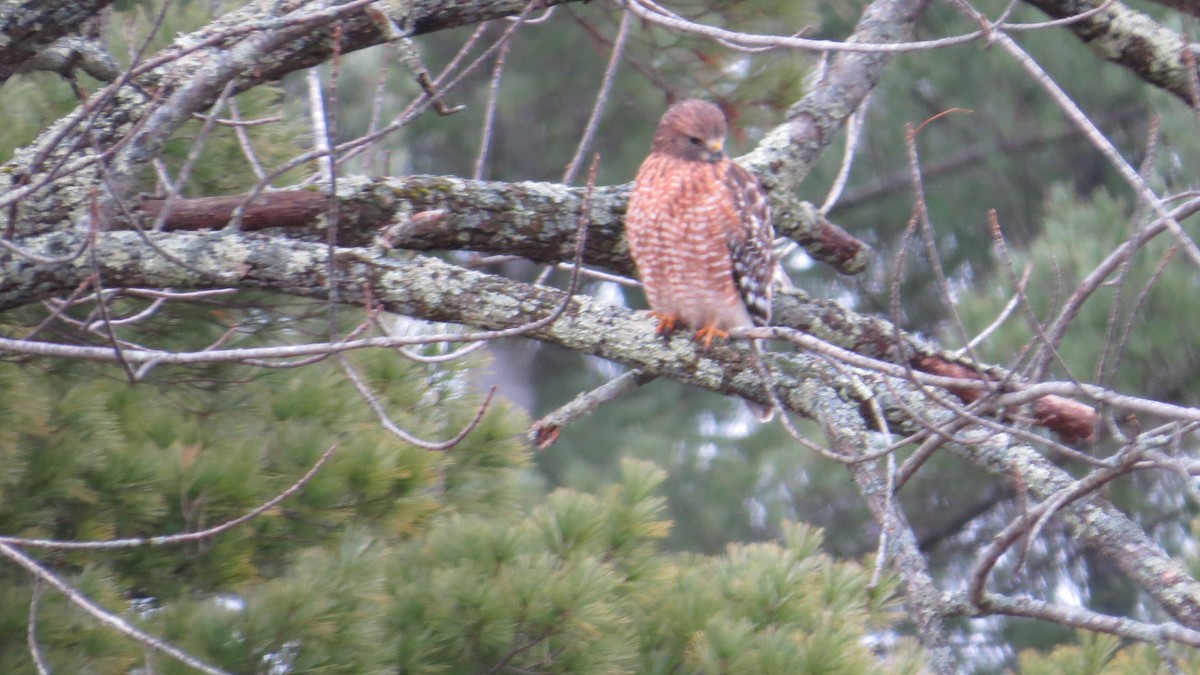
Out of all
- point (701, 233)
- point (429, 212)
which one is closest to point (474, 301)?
point (429, 212)

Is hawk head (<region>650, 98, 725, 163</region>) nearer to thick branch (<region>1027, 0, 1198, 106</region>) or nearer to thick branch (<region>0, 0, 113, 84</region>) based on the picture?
thick branch (<region>1027, 0, 1198, 106</region>)

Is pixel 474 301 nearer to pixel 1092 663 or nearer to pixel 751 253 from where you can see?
pixel 751 253

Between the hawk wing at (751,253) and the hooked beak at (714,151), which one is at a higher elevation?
the hooked beak at (714,151)

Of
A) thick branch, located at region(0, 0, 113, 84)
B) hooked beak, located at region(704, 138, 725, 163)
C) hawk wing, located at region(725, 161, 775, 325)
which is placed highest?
thick branch, located at region(0, 0, 113, 84)

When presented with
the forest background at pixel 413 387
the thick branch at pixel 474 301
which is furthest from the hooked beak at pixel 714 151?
the thick branch at pixel 474 301

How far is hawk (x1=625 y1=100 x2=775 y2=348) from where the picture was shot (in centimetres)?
342

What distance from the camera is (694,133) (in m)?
3.58

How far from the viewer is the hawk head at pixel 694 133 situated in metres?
3.56

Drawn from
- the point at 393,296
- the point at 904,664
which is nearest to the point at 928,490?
the point at 904,664

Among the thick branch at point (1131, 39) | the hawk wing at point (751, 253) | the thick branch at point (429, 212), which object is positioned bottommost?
the hawk wing at point (751, 253)

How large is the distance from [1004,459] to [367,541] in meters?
1.31

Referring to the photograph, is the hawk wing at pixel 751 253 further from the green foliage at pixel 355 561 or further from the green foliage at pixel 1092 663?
the green foliage at pixel 1092 663

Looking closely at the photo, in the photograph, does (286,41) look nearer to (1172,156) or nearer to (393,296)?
(393,296)

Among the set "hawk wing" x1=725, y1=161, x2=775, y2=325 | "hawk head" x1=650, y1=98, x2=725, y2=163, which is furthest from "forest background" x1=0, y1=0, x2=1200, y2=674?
"hawk head" x1=650, y1=98, x2=725, y2=163
